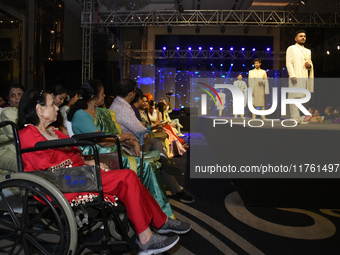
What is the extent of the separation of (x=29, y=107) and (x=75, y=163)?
0.39 m

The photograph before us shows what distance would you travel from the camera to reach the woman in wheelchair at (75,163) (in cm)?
125

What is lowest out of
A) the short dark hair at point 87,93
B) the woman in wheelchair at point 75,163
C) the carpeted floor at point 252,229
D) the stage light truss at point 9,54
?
the carpeted floor at point 252,229

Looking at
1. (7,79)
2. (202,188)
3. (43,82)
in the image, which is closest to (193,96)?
(43,82)

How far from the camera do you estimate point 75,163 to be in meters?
1.46

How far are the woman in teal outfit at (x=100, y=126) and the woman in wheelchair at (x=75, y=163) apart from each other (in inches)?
11.4

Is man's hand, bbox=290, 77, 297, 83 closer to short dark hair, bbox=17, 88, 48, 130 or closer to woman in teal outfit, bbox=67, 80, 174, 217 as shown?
woman in teal outfit, bbox=67, 80, 174, 217

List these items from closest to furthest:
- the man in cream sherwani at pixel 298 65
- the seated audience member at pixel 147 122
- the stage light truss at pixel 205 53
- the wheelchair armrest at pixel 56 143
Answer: the wheelchair armrest at pixel 56 143
the seated audience member at pixel 147 122
the man in cream sherwani at pixel 298 65
the stage light truss at pixel 205 53

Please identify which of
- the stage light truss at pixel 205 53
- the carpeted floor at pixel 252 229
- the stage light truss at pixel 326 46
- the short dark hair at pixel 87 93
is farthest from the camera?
the stage light truss at pixel 205 53

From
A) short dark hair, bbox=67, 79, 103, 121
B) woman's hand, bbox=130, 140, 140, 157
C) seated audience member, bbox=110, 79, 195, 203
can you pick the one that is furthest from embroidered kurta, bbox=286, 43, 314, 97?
short dark hair, bbox=67, 79, 103, 121

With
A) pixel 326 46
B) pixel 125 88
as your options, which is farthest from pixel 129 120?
pixel 326 46

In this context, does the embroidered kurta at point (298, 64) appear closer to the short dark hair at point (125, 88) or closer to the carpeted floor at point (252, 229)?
the carpeted floor at point (252, 229)

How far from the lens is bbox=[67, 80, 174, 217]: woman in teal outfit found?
5.68ft

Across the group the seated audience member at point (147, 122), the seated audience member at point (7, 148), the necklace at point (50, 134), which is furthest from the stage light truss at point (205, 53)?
the necklace at point (50, 134)

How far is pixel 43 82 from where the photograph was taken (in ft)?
26.5
